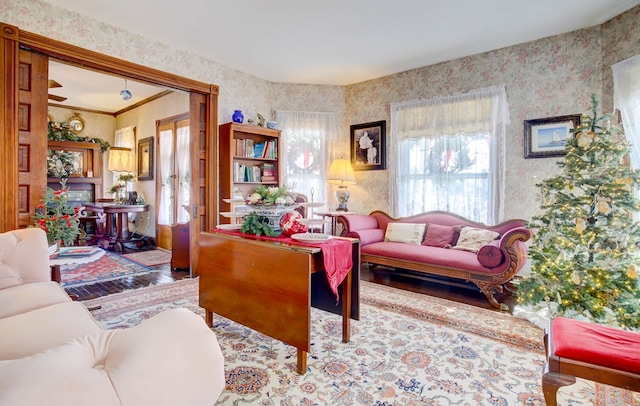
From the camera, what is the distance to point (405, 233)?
13.3ft

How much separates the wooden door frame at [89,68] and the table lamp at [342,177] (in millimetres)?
1562

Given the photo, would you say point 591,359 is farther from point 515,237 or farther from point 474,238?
point 474,238

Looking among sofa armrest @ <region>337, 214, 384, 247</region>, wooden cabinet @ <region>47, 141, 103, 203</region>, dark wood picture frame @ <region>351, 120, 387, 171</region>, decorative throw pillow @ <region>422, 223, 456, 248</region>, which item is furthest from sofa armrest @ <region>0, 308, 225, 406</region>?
wooden cabinet @ <region>47, 141, 103, 203</region>

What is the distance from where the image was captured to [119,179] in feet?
20.2

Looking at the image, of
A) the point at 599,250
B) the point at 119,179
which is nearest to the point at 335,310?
the point at 599,250

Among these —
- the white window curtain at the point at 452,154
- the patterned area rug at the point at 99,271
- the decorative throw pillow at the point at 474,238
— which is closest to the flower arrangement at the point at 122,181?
the patterned area rug at the point at 99,271

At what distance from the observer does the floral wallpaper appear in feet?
9.68

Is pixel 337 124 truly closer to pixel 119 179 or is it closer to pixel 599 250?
pixel 599 250

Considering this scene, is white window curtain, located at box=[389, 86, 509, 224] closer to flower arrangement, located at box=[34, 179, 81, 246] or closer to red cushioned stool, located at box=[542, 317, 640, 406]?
red cushioned stool, located at box=[542, 317, 640, 406]

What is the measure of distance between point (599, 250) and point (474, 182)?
1638 mm

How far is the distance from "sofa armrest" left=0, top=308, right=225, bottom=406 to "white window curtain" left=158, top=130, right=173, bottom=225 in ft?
17.1

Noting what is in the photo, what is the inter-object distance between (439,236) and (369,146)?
65.5 inches

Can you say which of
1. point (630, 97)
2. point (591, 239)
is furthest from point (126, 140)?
point (630, 97)

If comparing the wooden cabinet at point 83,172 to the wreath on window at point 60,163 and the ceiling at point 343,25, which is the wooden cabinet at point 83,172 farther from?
the ceiling at point 343,25
